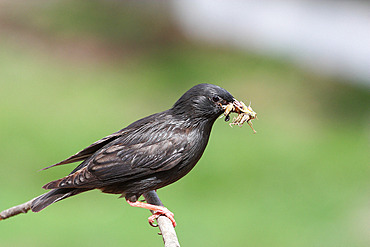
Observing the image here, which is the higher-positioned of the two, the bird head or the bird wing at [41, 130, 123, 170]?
the bird head

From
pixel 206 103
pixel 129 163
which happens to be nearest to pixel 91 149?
pixel 129 163

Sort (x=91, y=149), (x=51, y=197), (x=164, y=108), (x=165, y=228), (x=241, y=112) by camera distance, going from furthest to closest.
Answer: (x=164, y=108) < (x=91, y=149) < (x=51, y=197) < (x=241, y=112) < (x=165, y=228)

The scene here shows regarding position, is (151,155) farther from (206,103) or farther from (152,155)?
(206,103)

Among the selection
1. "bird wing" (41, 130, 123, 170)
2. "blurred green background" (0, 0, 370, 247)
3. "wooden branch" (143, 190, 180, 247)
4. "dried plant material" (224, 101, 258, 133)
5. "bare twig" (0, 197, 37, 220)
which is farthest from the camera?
"blurred green background" (0, 0, 370, 247)

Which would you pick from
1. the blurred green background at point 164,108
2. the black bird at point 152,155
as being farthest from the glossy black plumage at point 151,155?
the blurred green background at point 164,108

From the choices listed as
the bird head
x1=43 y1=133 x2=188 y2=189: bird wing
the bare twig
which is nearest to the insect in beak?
the bird head

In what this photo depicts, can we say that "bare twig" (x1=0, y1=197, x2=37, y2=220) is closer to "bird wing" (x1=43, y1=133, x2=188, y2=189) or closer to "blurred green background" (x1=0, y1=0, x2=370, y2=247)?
"bird wing" (x1=43, y1=133, x2=188, y2=189)

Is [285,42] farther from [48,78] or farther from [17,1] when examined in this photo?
[17,1]

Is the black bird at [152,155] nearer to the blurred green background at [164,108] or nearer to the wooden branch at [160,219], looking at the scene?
the wooden branch at [160,219]
